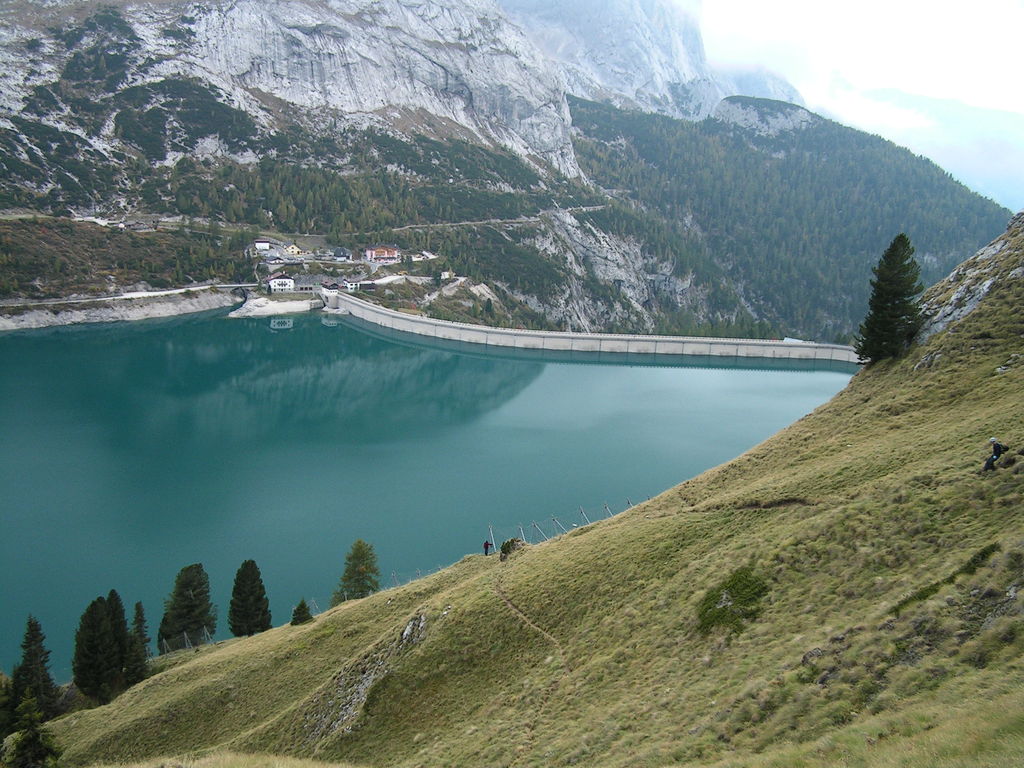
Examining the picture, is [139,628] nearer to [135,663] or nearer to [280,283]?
[135,663]

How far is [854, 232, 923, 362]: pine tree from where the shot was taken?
90.8 ft

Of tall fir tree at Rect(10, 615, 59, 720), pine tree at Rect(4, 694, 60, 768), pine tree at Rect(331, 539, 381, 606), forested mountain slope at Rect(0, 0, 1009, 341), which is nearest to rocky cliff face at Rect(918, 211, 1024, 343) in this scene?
pine tree at Rect(331, 539, 381, 606)

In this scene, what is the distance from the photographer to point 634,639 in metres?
14.7

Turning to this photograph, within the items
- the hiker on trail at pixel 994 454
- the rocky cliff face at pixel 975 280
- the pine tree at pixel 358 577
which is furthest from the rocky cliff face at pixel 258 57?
the hiker on trail at pixel 994 454

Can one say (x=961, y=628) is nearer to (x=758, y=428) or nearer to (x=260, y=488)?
(x=260, y=488)

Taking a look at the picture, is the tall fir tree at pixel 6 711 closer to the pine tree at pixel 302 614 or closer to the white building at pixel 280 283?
the pine tree at pixel 302 614

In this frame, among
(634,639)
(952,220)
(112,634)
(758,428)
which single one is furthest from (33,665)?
(952,220)

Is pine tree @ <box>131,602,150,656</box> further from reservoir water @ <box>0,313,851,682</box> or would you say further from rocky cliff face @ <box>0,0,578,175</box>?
rocky cliff face @ <box>0,0,578,175</box>

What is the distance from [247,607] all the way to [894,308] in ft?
105

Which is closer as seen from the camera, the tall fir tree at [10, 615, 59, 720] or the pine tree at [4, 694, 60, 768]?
the pine tree at [4, 694, 60, 768]

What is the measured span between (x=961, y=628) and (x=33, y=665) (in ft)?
94.5

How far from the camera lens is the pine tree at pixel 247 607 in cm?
2912

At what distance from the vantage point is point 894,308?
91.6 feet

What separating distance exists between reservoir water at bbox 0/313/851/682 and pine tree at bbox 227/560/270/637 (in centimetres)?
280
